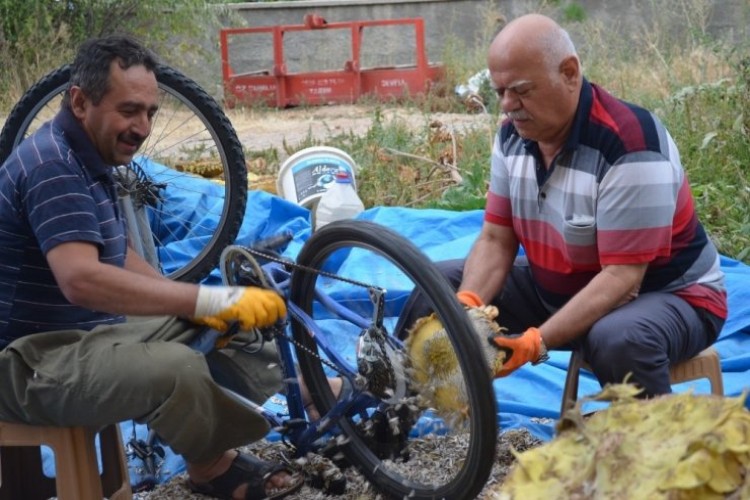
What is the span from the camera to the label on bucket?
16.7 ft

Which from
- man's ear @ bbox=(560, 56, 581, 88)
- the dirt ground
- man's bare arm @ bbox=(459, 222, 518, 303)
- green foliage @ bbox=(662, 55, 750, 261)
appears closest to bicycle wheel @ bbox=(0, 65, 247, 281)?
man's bare arm @ bbox=(459, 222, 518, 303)

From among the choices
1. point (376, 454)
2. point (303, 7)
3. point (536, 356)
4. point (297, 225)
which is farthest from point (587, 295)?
point (303, 7)

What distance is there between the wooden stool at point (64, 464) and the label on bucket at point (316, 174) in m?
2.31

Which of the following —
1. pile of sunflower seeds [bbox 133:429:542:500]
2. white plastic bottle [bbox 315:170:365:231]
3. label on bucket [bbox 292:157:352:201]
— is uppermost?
label on bucket [bbox 292:157:352:201]

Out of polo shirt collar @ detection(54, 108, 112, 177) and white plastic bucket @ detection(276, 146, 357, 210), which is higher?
polo shirt collar @ detection(54, 108, 112, 177)

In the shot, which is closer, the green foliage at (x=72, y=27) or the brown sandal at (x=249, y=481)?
the brown sandal at (x=249, y=481)

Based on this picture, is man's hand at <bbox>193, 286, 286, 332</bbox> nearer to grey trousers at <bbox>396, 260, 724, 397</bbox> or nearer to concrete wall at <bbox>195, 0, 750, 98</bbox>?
grey trousers at <bbox>396, 260, 724, 397</bbox>

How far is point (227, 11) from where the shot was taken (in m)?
12.9

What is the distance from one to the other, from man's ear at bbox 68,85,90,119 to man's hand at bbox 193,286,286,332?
21.6 inches

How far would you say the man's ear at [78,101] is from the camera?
264 centimetres

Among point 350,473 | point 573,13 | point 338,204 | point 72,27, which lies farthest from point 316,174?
point 573,13

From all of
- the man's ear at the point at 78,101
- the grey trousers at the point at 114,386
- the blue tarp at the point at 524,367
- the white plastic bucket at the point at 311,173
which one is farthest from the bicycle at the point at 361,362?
the white plastic bucket at the point at 311,173

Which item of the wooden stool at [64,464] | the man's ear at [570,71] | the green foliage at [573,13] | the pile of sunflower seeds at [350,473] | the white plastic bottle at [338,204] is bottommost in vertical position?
the pile of sunflower seeds at [350,473]

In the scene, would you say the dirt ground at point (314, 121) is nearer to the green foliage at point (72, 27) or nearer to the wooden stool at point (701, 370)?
the green foliage at point (72, 27)
